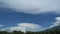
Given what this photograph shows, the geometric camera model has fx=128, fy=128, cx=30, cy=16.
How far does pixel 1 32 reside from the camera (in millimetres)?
87938

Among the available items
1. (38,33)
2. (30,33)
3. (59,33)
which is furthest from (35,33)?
(59,33)

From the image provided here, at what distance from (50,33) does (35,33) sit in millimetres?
12745

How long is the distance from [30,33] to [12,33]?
12.1 m

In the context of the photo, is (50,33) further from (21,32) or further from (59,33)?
(21,32)

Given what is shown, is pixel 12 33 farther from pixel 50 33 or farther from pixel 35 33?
pixel 50 33

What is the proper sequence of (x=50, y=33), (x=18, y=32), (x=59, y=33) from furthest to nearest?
1. (x=18, y=32)
2. (x=50, y=33)
3. (x=59, y=33)

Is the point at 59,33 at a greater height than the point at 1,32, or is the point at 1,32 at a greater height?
the point at 1,32

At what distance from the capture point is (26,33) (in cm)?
8106

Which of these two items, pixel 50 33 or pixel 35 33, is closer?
pixel 50 33

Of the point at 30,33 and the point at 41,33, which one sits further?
the point at 41,33

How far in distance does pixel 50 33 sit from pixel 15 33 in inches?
919

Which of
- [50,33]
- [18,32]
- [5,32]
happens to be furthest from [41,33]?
[5,32]

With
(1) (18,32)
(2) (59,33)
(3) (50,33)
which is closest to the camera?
(2) (59,33)

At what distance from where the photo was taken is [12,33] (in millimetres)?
85938
